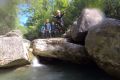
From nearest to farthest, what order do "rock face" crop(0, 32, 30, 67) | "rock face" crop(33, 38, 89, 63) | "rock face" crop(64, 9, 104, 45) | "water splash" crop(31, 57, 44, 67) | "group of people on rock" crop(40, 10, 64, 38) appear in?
"rock face" crop(0, 32, 30, 67), "rock face" crop(33, 38, 89, 63), "rock face" crop(64, 9, 104, 45), "water splash" crop(31, 57, 44, 67), "group of people on rock" crop(40, 10, 64, 38)

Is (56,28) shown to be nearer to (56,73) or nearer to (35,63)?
(35,63)

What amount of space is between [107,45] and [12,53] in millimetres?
3466

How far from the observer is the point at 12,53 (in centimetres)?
864

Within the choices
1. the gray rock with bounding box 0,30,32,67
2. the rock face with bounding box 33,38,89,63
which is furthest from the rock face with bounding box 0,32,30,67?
the rock face with bounding box 33,38,89,63

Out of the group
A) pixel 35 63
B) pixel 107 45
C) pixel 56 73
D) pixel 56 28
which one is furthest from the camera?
pixel 56 28

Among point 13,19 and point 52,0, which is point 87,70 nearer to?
point 13,19

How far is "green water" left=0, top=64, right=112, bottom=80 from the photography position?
26.3ft

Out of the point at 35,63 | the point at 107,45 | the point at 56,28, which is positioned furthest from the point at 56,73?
the point at 56,28

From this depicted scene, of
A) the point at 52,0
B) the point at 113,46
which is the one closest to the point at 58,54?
the point at 113,46

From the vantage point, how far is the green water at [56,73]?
8023mm

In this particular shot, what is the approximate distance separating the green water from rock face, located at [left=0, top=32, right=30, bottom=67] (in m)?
0.34

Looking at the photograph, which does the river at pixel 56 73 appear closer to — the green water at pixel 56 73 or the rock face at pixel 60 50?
the green water at pixel 56 73

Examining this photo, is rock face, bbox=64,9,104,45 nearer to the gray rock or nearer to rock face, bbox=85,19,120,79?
rock face, bbox=85,19,120,79

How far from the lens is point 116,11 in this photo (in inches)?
577
